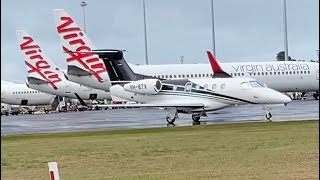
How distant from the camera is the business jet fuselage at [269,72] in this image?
194 feet

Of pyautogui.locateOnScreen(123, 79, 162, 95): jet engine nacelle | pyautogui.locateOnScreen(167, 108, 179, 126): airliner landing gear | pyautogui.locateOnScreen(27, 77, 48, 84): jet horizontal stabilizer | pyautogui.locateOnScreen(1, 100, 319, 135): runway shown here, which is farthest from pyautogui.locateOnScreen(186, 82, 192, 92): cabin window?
pyautogui.locateOnScreen(27, 77, 48, 84): jet horizontal stabilizer

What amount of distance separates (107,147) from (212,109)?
16.3 m

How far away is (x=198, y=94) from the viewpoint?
37.7m

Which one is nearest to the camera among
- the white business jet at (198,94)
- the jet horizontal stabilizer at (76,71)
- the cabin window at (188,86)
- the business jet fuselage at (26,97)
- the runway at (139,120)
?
the runway at (139,120)

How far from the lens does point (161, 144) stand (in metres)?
21.6

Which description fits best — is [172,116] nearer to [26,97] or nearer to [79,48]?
[79,48]

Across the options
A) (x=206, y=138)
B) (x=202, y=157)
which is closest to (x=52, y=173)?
(x=202, y=157)

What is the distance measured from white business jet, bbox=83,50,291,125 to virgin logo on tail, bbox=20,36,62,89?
25489 millimetres

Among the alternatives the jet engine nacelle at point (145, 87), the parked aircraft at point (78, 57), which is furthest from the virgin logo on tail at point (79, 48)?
the jet engine nacelle at point (145, 87)

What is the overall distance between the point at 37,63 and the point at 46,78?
118 inches

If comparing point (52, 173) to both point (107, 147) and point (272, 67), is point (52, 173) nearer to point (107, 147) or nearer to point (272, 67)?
point (107, 147)

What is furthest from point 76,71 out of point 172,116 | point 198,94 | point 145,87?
point 172,116

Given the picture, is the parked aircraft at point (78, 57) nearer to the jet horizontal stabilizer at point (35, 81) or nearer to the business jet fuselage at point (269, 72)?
the business jet fuselage at point (269, 72)

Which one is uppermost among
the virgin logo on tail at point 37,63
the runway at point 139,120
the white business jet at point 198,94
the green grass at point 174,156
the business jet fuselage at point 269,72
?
the virgin logo on tail at point 37,63
